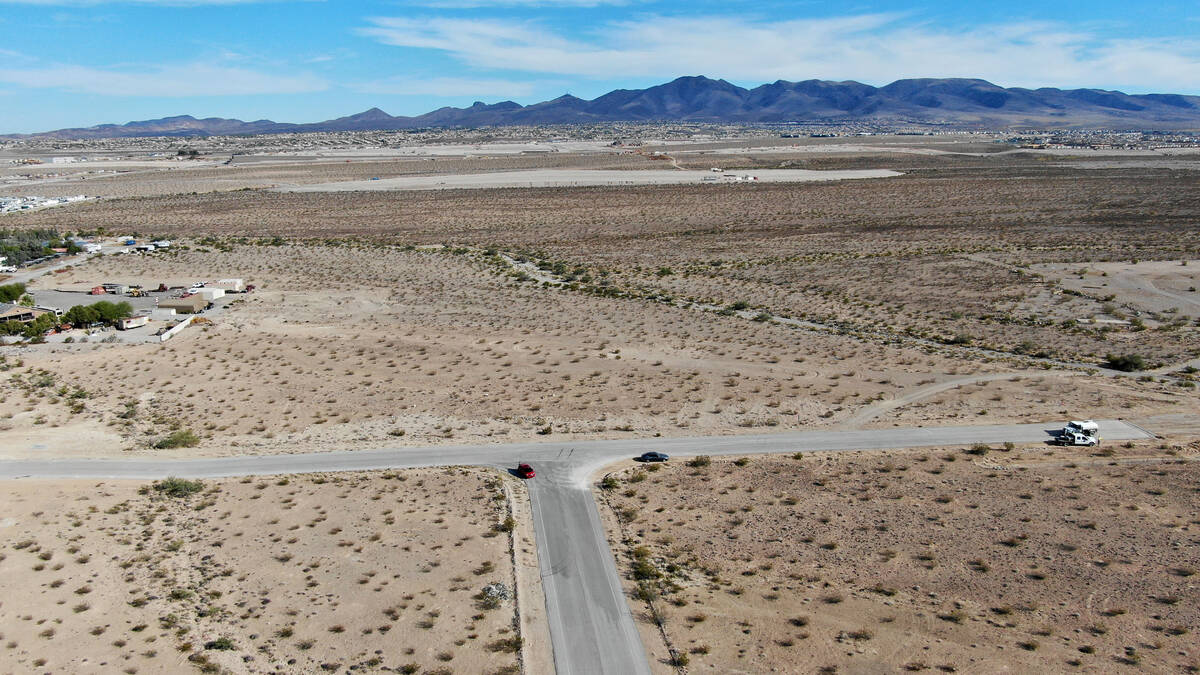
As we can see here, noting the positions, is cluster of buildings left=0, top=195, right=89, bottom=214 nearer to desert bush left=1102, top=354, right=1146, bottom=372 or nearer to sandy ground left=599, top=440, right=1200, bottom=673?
sandy ground left=599, top=440, right=1200, bottom=673

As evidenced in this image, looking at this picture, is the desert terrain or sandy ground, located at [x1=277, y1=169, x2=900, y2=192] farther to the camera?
sandy ground, located at [x1=277, y1=169, x2=900, y2=192]

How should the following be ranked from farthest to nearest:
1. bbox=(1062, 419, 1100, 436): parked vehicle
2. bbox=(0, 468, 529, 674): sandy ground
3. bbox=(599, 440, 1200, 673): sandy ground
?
1. bbox=(1062, 419, 1100, 436): parked vehicle
2. bbox=(0, 468, 529, 674): sandy ground
3. bbox=(599, 440, 1200, 673): sandy ground

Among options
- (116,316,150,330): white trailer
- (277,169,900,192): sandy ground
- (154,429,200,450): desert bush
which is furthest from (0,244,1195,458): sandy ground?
(277,169,900,192): sandy ground

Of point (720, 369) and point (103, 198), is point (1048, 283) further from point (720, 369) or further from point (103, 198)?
point (103, 198)

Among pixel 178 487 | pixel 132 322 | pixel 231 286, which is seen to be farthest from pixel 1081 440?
pixel 231 286

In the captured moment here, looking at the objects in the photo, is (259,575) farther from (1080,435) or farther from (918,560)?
(1080,435)
